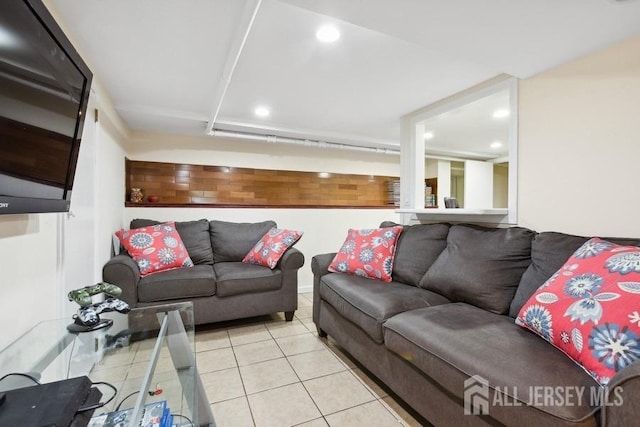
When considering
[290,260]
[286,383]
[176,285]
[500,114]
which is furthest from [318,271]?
[500,114]

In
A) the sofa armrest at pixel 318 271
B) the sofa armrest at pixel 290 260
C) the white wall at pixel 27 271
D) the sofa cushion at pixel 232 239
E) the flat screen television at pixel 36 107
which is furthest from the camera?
the sofa cushion at pixel 232 239

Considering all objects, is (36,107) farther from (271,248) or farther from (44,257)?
(271,248)

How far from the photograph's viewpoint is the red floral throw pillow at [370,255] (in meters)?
2.28

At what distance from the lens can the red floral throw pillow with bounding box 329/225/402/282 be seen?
228 cm

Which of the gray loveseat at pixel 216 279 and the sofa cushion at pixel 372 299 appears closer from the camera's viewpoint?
the sofa cushion at pixel 372 299

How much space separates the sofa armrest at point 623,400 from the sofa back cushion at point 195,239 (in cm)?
298

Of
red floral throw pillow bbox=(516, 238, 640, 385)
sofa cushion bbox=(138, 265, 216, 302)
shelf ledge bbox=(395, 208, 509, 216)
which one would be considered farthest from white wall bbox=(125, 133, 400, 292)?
red floral throw pillow bbox=(516, 238, 640, 385)

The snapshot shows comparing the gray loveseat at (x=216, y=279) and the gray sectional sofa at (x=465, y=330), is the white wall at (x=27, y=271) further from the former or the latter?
the gray sectional sofa at (x=465, y=330)

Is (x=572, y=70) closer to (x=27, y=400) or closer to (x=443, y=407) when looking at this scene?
(x=443, y=407)

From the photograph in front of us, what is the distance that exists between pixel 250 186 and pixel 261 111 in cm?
118

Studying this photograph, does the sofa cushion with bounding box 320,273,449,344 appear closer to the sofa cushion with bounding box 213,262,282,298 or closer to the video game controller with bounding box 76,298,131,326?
the sofa cushion with bounding box 213,262,282,298

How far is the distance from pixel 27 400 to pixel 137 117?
2.76m

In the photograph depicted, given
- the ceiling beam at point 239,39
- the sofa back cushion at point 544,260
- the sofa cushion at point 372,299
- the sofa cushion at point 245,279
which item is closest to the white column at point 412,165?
the sofa cushion at point 372,299

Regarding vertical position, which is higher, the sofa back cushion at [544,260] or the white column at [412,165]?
the white column at [412,165]
